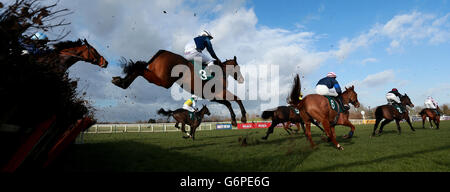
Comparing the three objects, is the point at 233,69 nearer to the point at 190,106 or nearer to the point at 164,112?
the point at 190,106

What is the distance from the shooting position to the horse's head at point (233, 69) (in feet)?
16.3

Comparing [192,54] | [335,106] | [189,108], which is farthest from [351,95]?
[189,108]

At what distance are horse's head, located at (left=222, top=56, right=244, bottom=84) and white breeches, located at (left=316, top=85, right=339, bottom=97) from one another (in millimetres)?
3414

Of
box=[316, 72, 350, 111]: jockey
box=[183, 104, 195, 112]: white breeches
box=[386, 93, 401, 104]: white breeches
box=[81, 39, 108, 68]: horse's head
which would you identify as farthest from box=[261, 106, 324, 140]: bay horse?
box=[81, 39, 108, 68]: horse's head

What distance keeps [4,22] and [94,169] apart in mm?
2826

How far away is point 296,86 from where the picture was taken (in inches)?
255

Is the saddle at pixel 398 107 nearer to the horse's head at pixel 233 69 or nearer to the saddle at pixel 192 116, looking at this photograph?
the saddle at pixel 192 116

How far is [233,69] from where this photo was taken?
499cm

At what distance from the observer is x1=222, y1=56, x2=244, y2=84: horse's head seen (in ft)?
16.3

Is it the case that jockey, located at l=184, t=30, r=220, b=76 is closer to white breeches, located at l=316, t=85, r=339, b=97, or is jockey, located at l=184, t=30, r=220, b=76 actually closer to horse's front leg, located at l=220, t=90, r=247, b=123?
horse's front leg, located at l=220, t=90, r=247, b=123

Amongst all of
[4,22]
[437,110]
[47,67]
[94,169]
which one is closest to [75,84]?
[47,67]

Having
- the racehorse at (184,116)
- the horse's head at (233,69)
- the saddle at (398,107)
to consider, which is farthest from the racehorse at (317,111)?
the saddle at (398,107)

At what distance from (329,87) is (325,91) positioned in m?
0.21
